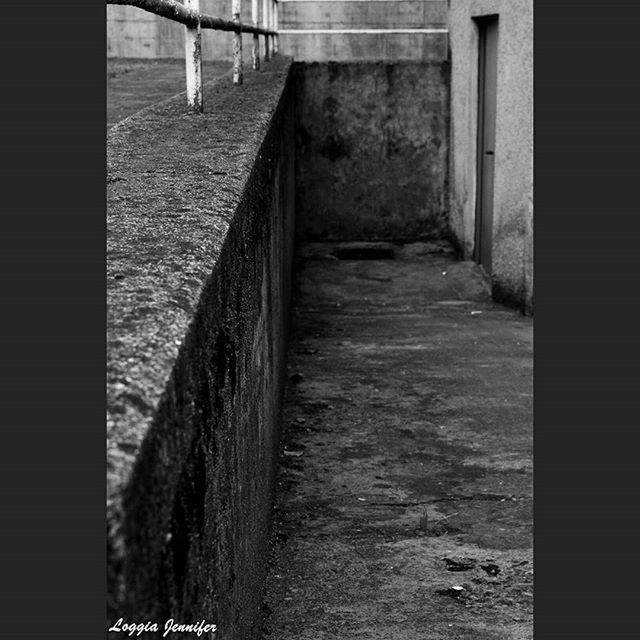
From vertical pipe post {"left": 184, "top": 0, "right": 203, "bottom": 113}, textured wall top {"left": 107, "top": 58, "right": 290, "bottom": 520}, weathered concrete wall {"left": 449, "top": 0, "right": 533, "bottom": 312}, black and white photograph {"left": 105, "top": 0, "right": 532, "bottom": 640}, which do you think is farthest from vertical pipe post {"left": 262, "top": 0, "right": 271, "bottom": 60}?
textured wall top {"left": 107, "top": 58, "right": 290, "bottom": 520}

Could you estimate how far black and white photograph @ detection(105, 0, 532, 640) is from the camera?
5.28 feet

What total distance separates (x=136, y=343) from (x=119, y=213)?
39.1 inches

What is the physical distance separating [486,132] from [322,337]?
10.5ft

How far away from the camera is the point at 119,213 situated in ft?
7.93

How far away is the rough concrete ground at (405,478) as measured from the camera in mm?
3803

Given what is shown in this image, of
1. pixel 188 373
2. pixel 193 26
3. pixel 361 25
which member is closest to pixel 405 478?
pixel 193 26

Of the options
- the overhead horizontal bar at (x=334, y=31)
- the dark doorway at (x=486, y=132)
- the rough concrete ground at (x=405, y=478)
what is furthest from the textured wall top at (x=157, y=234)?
the overhead horizontal bar at (x=334, y=31)

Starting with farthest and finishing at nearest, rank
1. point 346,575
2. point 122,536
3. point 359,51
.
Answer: point 359,51 < point 346,575 < point 122,536

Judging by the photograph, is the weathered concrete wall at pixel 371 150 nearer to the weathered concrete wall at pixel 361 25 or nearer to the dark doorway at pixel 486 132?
the dark doorway at pixel 486 132

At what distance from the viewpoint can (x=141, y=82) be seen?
9.71 meters

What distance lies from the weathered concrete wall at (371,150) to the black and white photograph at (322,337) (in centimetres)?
2

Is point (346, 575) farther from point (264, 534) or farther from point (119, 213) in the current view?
point (119, 213)

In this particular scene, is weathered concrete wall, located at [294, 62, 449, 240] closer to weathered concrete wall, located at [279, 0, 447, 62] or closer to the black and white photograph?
the black and white photograph

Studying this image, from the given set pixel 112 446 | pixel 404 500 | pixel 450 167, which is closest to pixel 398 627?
pixel 404 500
